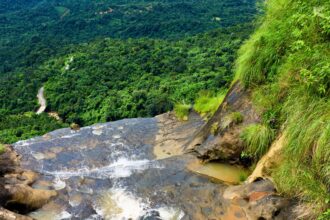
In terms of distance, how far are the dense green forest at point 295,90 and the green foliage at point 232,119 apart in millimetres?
438

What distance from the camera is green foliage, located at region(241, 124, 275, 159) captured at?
8.24 m

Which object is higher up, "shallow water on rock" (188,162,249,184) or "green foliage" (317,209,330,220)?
"green foliage" (317,209,330,220)

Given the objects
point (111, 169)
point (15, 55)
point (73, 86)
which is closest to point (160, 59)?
point (73, 86)

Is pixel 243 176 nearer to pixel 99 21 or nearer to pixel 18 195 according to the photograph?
pixel 18 195

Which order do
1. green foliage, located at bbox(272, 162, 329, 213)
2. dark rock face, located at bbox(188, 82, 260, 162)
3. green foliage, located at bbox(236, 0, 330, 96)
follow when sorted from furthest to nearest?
dark rock face, located at bbox(188, 82, 260, 162) < green foliage, located at bbox(236, 0, 330, 96) < green foliage, located at bbox(272, 162, 329, 213)

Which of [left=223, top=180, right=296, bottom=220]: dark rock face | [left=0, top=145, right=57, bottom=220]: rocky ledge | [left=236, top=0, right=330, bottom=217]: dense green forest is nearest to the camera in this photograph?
[left=236, top=0, right=330, bottom=217]: dense green forest

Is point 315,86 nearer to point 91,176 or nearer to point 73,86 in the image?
point 91,176

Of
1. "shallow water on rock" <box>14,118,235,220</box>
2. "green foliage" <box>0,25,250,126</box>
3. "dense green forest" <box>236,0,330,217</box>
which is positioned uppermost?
"dense green forest" <box>236,0,330,217</box>

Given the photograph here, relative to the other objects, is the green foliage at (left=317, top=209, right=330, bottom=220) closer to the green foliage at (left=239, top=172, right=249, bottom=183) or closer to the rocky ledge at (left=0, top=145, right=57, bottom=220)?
the green foliage at (left=239, top=172, right=249, bottom=183)

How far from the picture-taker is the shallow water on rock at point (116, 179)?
27.2 feet

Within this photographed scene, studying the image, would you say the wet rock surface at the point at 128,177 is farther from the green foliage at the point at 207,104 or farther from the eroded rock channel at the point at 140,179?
the green foliage at the point at 207,104

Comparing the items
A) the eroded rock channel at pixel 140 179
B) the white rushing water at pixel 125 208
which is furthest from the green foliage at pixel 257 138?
the white rushing water at pixel 125 208

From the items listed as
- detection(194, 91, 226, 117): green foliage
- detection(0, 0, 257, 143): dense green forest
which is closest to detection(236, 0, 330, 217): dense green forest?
detection(194, 91, 226, 117): green foliage

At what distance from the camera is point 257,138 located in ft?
27.5
